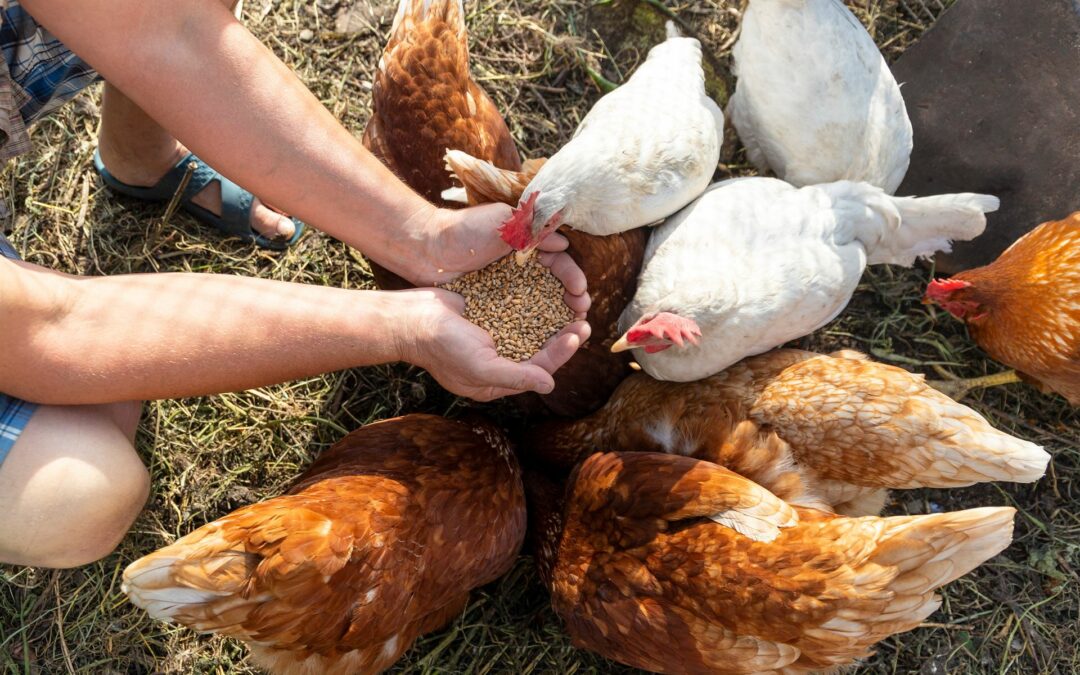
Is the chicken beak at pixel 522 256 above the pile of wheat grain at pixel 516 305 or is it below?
above

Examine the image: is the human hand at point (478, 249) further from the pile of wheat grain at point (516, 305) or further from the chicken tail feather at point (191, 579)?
the chicken tail feather at point (191, 579)

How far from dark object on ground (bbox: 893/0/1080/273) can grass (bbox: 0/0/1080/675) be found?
0.73 feet

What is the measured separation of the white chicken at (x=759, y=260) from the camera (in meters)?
1.91

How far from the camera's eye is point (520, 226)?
5.95 feet

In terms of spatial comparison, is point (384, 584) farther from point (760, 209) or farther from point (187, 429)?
point (760, 209)

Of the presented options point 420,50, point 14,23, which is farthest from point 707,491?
point 14,23

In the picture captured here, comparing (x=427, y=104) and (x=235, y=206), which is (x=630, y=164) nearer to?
(x=427, y=104)

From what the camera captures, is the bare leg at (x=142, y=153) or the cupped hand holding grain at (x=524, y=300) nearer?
the cupped hand holding grain at (x=524, y=300)

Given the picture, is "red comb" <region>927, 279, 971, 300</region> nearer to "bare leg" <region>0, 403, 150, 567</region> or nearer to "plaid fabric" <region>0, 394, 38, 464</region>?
"bare leg" <region>0, 403, 150, 567</region>

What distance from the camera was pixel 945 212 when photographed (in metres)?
2.08

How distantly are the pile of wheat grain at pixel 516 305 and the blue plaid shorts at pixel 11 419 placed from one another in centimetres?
100

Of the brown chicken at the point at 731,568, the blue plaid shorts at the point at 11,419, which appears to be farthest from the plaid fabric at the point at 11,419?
the brown chicken at the point at 731,568

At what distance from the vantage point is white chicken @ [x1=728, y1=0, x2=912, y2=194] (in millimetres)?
2057

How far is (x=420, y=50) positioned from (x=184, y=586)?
1.43 meters
